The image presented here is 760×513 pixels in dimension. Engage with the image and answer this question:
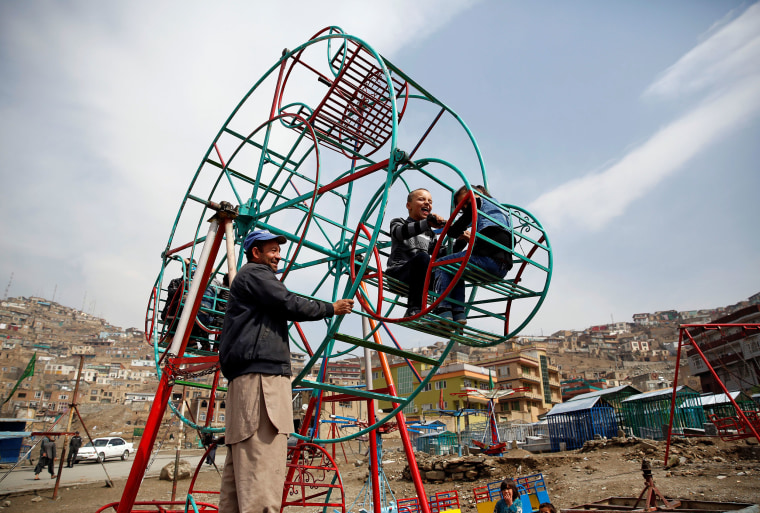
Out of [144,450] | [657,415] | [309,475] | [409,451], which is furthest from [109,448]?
[657,415]

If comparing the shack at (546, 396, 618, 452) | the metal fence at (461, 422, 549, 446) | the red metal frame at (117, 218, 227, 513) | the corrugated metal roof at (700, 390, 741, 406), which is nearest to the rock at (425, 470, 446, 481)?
the shack at (546, 396, 618, 452)

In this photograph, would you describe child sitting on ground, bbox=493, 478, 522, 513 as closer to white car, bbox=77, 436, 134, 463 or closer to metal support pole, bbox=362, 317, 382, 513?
metal support pole, bbox=362, 317, 382, 513

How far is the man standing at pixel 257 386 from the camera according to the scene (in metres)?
2.52

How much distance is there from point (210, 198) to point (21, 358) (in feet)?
451

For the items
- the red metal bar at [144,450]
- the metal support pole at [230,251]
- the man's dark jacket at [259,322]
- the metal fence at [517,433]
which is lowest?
the metal fence at [517,433]

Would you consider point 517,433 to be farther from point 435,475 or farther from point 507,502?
point 507,502

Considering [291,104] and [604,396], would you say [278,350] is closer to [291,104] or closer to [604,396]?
[291,104]

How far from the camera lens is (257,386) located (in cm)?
268

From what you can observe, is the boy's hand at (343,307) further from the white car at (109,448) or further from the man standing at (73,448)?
the white car at (109,448)

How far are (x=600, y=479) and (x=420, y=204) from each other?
1278 cm

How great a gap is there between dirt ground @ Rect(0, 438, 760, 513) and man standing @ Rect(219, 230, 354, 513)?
399 inches

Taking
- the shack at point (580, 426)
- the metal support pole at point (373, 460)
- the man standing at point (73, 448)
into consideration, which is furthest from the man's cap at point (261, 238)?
the man standing at point (73, 448)

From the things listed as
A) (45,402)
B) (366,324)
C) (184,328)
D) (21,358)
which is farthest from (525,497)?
(21,358)

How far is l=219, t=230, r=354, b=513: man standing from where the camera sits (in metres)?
2.52
